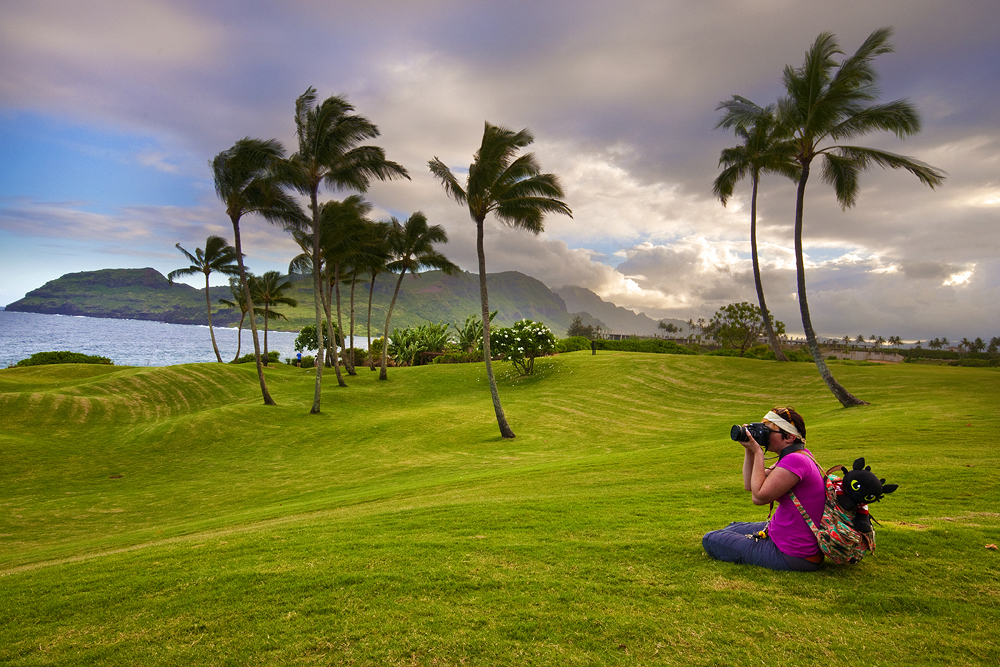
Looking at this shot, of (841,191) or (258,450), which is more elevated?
(841,191)

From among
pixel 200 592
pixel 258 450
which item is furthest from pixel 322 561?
pixel 258 450

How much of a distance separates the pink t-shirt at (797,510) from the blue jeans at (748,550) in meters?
0.08

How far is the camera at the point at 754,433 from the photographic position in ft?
14.4

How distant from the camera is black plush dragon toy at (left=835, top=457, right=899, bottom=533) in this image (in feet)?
12.5

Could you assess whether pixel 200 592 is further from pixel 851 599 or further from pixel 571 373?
pixel 571 373

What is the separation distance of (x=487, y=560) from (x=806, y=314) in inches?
821

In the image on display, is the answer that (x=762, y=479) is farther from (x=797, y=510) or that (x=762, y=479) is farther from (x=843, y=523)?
(x=843, y=523)

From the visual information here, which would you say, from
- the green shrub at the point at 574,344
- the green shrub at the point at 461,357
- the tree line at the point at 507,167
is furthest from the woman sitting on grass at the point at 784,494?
the green shrub at the point at 574,344

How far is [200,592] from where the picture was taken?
475 centimetres

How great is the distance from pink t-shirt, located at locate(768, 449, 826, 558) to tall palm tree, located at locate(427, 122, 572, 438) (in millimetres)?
13795

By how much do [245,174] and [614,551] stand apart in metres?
25.3

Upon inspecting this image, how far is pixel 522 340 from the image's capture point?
32.0m

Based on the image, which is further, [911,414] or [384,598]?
[911,414]

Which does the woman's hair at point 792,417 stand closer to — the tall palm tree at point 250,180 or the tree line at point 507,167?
the tree line at point 507,167
